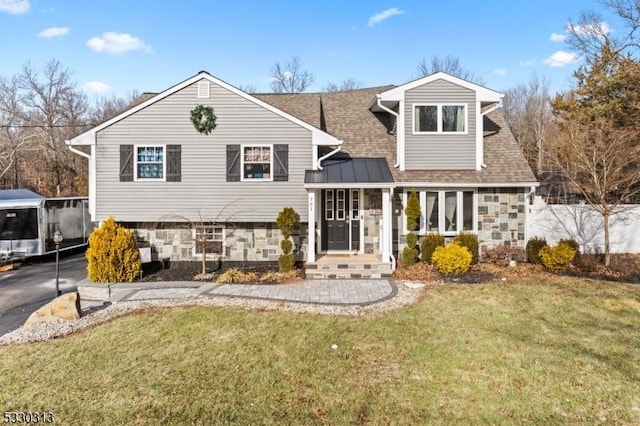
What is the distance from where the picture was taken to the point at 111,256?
1059 cm

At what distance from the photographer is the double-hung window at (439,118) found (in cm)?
1289

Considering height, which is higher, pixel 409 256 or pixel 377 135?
pixel 377 135

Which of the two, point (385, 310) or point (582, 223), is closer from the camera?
point (385, 310)

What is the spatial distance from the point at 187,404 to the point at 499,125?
14.7m

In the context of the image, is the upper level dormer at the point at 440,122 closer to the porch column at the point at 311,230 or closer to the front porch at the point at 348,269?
the porch column at the point at 311,230

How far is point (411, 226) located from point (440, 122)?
373 cm

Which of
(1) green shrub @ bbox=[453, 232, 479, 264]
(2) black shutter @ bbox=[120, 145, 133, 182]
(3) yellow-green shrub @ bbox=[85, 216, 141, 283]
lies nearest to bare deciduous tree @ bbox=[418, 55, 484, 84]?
(1) green shrub @ bbox=[453, 232, 479, 264]

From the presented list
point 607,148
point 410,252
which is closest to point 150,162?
point 410,252

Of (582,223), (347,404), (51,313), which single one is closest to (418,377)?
(347,404)

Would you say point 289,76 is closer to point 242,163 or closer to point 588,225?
point 242,163

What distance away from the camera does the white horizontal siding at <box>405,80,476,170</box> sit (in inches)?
503

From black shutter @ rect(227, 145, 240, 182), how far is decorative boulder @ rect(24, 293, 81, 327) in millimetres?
5554

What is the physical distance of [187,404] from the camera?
474 centimetres

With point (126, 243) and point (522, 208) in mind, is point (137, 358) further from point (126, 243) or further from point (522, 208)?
point (522, 208)
